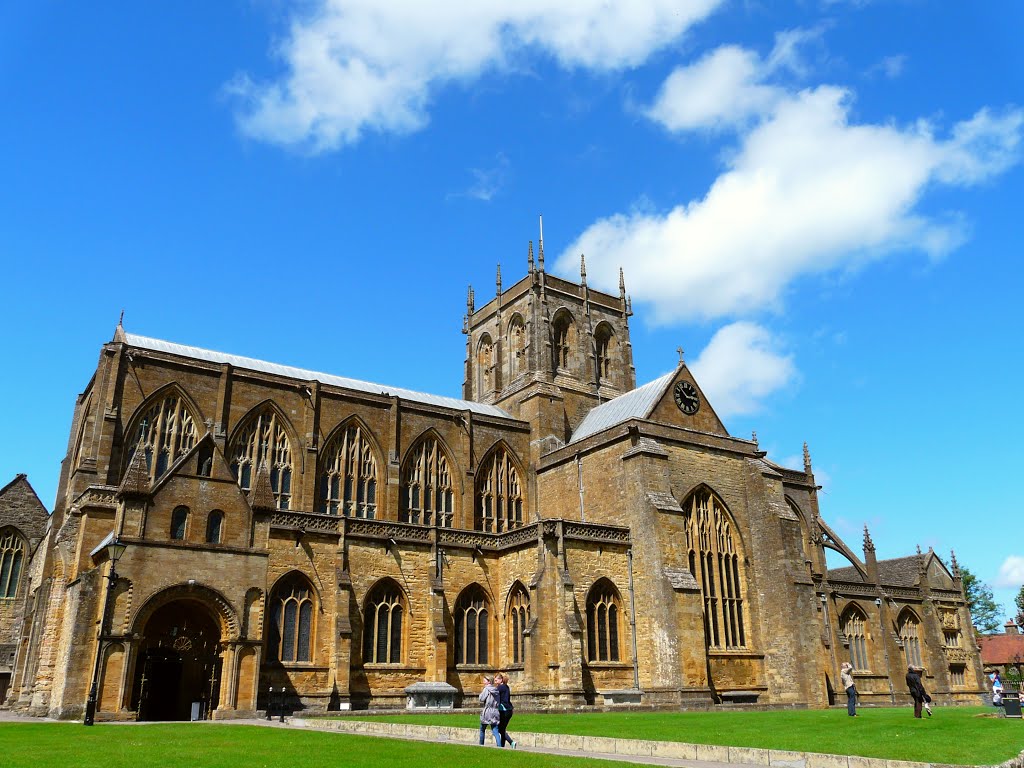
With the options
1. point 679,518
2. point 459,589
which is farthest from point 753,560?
point 459,589

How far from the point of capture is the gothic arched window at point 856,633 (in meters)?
47.4

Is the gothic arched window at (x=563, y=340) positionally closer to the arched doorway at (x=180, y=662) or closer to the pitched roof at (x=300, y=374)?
the pitched roof at (x=300, y=374)

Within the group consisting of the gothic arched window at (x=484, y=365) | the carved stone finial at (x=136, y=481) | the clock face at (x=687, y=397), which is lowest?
the carved stone finial at (x=136, y=481)

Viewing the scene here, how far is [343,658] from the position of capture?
3222 cm

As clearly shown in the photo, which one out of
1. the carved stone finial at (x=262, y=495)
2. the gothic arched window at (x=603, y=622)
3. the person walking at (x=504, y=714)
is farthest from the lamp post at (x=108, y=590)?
the gothic arched window at (x=603, y=622)

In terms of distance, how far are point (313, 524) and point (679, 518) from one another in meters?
15.9

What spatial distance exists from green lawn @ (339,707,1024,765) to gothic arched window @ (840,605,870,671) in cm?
2228

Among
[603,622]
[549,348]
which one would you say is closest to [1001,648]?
[549,348]

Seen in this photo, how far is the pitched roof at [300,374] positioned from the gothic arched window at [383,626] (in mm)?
11886

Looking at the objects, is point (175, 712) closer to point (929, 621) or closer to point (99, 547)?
point (99, 547)

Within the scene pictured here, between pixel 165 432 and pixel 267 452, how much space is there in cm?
456

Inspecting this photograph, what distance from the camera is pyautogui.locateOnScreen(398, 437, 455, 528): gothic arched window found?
4291cm

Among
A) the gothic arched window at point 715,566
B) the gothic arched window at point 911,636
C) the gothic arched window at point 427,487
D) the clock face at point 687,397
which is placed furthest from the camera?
the gothic arched window at point 911,636

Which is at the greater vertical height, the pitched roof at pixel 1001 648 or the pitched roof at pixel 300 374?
the pitched roof at pixel 300 374
